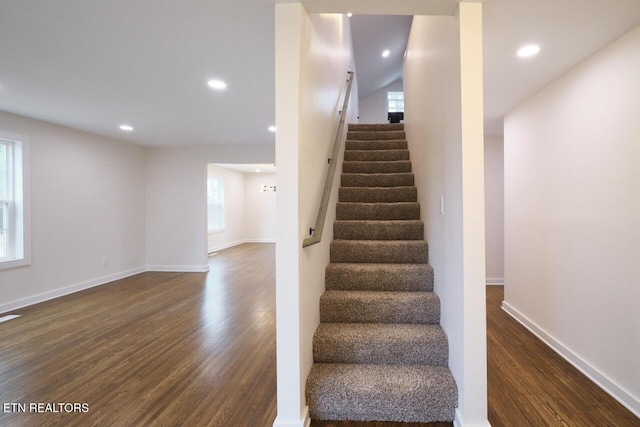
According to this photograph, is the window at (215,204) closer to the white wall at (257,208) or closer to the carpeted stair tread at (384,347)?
the white wall at (257,208)

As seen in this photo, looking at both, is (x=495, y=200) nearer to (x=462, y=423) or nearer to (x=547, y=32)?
(x=547, y=32)

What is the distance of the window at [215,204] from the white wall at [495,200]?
682 centimetres

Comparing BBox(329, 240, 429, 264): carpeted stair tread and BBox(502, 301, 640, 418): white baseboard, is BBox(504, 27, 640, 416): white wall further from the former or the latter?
BBox(329, 240, 429, 264): carpeted stair tread

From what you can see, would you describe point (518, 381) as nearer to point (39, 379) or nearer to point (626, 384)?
point (626, 384)

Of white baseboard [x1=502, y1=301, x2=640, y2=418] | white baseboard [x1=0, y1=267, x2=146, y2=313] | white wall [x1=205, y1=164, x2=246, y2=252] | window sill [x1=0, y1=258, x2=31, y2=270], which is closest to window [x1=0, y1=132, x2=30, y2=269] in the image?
window sill [x1=0, y1=258, x2=31, y2=270]

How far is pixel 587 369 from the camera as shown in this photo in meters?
2.07

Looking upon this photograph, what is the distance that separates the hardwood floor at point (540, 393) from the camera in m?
1.63

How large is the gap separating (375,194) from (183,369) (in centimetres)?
247

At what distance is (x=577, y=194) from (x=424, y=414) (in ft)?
6.83

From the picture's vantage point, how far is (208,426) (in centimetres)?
161

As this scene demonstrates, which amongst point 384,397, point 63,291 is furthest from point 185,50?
point 63,291

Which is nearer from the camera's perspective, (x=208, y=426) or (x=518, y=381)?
(x=208, y=426)

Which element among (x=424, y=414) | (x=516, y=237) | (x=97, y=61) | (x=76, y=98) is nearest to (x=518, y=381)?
(x=424, y=414)

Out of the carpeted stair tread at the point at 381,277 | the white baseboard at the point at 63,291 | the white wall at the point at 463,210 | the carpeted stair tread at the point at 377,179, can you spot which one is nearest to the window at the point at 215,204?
the white baseboard at the point at 63,291
